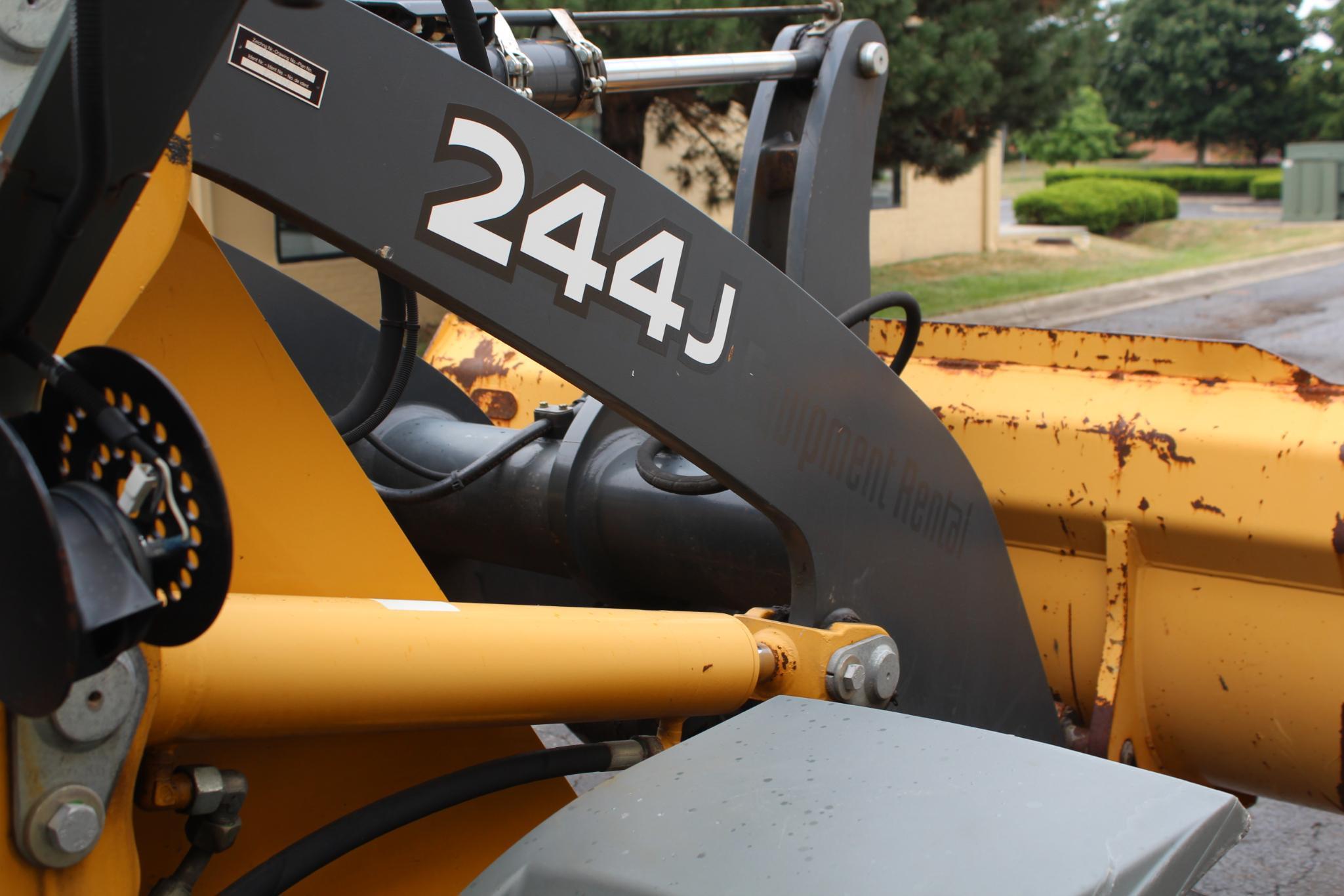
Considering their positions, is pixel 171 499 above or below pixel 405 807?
above

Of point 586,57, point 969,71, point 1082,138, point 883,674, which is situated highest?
point 1082,138

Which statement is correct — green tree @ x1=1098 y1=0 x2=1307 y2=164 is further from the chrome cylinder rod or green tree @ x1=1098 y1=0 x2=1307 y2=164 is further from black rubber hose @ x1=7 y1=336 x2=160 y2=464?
black rubber hose @ x1=7 y1=336 x2=160 y2=464

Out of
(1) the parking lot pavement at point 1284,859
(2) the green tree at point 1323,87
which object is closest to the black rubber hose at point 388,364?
(1) the parking lot pavement at point 1284,859

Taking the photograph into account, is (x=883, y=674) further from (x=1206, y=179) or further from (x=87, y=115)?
(x=1206, y=179)

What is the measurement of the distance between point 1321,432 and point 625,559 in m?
1.08

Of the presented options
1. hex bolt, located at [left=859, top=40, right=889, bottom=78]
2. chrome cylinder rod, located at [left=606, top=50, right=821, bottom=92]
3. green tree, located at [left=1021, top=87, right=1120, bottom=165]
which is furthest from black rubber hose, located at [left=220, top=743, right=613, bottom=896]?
green tree, located at [left=1021, top=87, right=1120, bottom=165]

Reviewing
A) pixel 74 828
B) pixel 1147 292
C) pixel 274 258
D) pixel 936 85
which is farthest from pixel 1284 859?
pixel 1147 292

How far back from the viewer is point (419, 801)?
4.95 ft

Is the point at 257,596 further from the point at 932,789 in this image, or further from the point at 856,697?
the point at 856,697

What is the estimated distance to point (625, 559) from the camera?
87.8 inches

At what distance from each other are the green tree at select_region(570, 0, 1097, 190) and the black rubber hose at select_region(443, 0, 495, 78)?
699 centimetres

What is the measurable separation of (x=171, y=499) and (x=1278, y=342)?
13191 millimetres

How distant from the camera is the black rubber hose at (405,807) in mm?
1379

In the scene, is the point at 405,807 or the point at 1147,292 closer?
the point at 405,807
